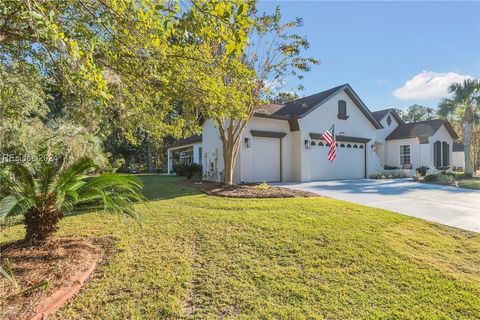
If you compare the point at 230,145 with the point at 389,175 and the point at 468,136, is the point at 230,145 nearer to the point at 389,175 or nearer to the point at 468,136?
the point at 389,175

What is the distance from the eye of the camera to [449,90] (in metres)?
22.9

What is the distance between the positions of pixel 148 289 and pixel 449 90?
29.5m

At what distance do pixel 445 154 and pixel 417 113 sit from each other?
44.1m

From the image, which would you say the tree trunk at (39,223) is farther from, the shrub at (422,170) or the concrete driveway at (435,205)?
the shrub at (422,170)

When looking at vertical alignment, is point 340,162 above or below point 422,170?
above

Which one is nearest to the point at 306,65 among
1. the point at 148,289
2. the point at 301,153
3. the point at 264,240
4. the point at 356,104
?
the point at 301,153

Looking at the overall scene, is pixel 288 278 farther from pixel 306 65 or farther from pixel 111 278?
pixel 306 65

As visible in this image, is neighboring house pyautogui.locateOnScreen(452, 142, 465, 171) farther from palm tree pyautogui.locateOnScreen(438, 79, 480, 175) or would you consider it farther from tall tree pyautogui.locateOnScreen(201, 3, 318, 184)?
tall tree pyautogui.locateOnScreen(201, 3, 318, 184)

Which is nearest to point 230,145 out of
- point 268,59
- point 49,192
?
point 268,59

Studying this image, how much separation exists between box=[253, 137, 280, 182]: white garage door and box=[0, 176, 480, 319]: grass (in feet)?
26.8

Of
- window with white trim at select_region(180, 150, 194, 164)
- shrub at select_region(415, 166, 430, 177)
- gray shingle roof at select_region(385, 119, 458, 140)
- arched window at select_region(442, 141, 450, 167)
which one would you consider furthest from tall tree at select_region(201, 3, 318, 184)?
arched window at select_region(442, 141, 450, 167)

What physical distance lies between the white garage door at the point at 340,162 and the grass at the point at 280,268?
9529 millimetres

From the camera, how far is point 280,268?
4094mm

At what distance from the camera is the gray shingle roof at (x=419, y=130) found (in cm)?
2147
